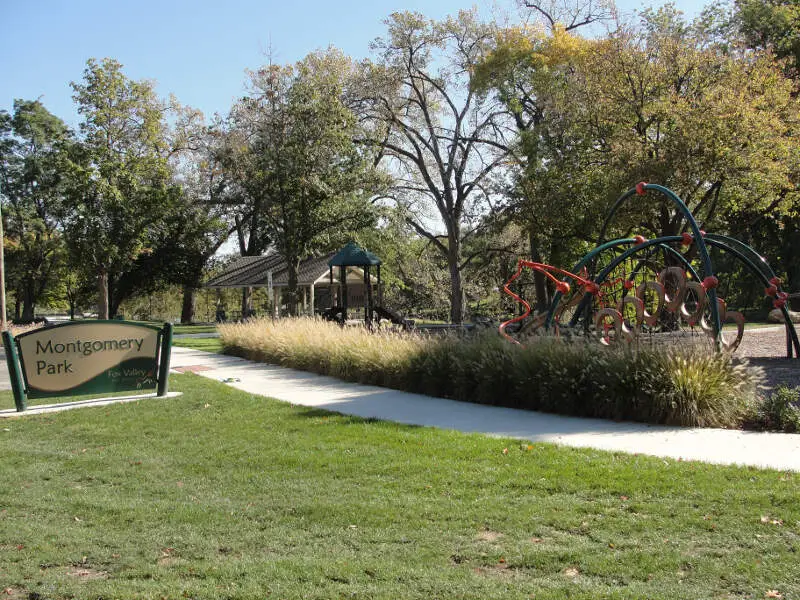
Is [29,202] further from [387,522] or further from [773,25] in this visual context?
[387,522]

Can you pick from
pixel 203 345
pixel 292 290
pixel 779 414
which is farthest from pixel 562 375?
pixel 292 290

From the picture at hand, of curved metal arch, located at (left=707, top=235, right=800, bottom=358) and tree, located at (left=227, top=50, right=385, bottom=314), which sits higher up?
tree, located at (left=227, top=50, right=385, bottom=314)

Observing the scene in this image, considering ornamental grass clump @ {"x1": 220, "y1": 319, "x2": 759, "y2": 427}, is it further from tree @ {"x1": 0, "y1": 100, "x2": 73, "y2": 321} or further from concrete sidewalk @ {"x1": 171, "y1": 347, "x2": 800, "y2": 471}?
tree @ {"x1": 0, "y1": 100, "x2": 73, "y2": 321}

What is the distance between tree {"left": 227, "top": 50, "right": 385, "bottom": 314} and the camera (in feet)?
84.2

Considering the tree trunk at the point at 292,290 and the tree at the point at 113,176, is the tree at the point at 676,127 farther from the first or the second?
the tree at the point at 113,176

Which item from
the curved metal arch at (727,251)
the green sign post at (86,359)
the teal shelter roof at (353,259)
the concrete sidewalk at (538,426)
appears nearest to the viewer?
the concrete sidewalk at (538,426)

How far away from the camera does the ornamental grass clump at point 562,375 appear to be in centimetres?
805

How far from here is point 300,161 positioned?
1000 inches

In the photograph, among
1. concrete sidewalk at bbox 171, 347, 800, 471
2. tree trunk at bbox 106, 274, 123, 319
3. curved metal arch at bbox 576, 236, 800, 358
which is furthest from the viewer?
tree trunk at bbox 106, 274, 123, 319

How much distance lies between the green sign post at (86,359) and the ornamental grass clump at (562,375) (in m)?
3.62

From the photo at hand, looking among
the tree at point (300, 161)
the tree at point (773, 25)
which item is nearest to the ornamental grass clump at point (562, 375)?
the tree at point (300, 161)

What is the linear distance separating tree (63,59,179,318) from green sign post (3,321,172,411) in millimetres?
19254

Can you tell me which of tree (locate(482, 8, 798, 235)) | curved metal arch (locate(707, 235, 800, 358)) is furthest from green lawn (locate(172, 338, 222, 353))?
curved metal arch (locate(707, 235, 800, 358))

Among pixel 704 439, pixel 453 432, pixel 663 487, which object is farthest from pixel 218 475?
pixel 704 439
